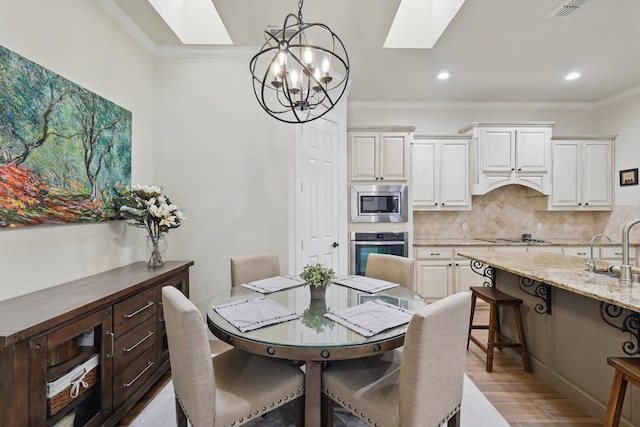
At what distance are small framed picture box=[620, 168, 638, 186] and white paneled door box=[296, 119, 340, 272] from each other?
3.94m

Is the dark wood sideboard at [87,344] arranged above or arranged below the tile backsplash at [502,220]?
below

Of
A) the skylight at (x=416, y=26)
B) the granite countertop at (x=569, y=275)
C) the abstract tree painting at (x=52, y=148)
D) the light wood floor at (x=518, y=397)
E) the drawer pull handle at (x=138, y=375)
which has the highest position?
the skylight at (x=416, y=26)

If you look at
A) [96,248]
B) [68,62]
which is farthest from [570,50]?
[96,248]

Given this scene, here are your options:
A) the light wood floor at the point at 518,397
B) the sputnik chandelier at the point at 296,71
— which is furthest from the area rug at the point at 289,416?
the sputnik chandelier at the point at 296,71

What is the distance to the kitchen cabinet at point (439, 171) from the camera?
13.8 feet

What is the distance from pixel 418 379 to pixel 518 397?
5.18 ft

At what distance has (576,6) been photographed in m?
2.31

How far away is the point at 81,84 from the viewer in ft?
6.73

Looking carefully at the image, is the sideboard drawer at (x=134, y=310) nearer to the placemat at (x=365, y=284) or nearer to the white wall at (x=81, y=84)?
the white wall at (x=81, y=84)

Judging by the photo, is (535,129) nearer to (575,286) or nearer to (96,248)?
(575,286)

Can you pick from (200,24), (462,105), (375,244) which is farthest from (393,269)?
(462,105)

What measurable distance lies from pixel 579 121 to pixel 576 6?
2.95 metres

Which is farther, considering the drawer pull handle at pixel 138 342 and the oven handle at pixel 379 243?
the oven handle at pixel 379 243

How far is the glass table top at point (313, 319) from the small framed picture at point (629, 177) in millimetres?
4167
